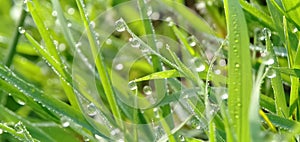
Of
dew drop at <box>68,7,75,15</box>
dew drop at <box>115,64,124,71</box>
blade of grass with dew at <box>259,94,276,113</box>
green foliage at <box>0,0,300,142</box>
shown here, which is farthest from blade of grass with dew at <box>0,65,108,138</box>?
dew drop at <box>68,7,75,15</box>

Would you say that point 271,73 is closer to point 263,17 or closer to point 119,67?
point 263,17

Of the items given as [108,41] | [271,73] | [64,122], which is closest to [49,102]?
[64,122]

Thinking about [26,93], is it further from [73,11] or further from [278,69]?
[73,11]

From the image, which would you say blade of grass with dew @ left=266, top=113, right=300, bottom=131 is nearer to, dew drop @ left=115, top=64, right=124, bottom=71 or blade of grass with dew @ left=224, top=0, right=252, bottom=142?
blade of grass with dew @ left=224, top=0, right=252, bottom=142

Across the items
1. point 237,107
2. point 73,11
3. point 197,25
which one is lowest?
point 237,107

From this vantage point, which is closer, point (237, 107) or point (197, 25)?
point (237, 107)

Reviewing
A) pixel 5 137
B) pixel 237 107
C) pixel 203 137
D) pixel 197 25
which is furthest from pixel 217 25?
pixel 237 107

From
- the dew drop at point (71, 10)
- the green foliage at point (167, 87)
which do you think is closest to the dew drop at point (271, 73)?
the green foliage at point (167, 87)

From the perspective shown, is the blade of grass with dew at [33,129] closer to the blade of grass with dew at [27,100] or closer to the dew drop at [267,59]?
the blade of grass with dew at [27,100]
